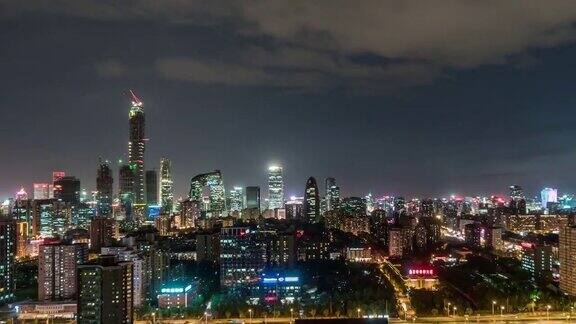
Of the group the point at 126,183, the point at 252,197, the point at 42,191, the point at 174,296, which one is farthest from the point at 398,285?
the point at 42,191

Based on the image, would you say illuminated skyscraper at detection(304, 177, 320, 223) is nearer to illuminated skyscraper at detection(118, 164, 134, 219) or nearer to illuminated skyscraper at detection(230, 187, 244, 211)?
illuminated skyscraper at detection(230, 187, 244, 211)

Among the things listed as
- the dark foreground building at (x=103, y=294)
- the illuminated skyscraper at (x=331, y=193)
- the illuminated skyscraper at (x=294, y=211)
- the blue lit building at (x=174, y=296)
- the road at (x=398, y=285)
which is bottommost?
the road at (x=398, y=285)

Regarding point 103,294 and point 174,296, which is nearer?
point 103,294

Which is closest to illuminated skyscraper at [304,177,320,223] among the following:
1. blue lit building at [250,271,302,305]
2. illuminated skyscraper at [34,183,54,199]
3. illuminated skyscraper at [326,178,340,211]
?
illuminated skyscraper at [326,178,340,211]

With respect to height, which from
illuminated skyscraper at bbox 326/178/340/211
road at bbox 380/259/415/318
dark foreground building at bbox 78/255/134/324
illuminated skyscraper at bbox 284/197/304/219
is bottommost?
road at bbox 380/259/415/318

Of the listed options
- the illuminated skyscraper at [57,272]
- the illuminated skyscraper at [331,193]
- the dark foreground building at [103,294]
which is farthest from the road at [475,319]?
the illuminated skyscraper at [331,193]

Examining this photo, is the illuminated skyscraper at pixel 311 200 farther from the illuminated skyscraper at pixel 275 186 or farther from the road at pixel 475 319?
the road at pixel 475 319

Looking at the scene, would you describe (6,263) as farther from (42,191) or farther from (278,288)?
(42,191)
